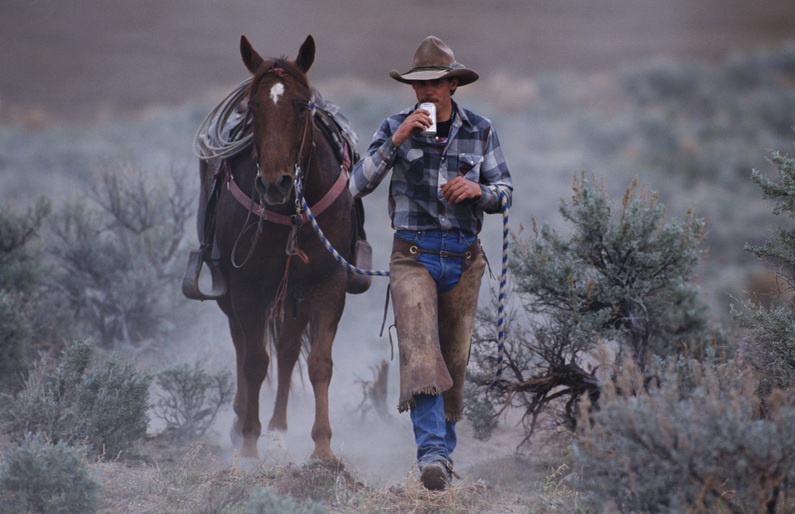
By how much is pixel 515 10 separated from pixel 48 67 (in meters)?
17.2

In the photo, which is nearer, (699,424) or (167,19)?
(699,424)

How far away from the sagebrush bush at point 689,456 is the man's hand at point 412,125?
1797 mm

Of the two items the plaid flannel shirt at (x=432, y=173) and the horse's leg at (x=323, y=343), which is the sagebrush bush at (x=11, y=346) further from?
the plaid flannel shirt at (x=432, y=173)

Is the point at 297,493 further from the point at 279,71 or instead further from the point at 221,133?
the point at 221,133

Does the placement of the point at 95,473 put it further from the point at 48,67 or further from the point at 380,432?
the point at 48,67

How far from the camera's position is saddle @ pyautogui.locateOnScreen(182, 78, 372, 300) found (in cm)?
624

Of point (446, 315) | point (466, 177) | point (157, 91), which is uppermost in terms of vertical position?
point (157, 91)

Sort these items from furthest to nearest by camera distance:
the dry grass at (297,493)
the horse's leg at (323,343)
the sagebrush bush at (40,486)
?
1. the horse's leg at (323,343)
2. the dry grass at (297,493)
3. the sagebrush bush at (40,486)

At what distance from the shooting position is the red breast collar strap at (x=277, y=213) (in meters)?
5.81

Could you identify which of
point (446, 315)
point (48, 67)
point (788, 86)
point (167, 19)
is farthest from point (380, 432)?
point (788, 86)

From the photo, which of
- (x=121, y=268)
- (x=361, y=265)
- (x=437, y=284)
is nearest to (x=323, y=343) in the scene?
(x=361, y=265)

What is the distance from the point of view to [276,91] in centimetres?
533

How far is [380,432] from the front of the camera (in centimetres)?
824

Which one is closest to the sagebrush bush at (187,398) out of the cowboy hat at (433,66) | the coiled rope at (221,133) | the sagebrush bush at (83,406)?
the sagebrush bush at (83,406)
